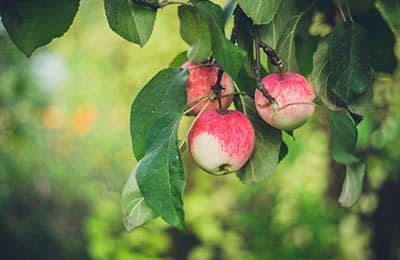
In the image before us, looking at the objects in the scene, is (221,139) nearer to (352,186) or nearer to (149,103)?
(149,103)

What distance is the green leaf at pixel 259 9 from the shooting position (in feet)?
2.49

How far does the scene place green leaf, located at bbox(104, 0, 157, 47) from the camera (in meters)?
0.79

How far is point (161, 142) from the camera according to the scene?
738 mm

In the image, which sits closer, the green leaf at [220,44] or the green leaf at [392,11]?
the green leaf at [220,44]

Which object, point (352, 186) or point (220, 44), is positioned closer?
point (220, 44)

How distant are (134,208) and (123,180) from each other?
3.31 m

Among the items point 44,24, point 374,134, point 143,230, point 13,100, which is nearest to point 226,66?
point 44,24

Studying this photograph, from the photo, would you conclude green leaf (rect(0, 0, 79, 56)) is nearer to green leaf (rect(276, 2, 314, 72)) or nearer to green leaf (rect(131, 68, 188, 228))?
green leaf (rect(131, 68, 188, 228))

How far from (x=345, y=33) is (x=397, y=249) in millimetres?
2225

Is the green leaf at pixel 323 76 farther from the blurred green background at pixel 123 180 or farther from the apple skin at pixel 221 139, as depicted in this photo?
the blurred green background at pixel 123 180

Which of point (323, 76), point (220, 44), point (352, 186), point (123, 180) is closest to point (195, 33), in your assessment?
point (220, 44)

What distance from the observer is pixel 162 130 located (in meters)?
0.75

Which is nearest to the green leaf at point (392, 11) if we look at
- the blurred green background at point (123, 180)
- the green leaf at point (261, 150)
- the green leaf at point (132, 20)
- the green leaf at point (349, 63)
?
the green leaf at point (349, 63)

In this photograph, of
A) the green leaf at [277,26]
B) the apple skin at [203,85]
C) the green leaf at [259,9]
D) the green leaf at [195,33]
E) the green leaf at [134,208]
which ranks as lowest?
the green leaf at [134,208]
